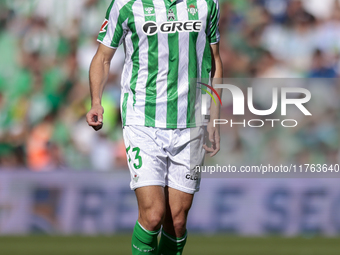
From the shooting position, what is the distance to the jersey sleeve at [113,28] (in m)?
3.43

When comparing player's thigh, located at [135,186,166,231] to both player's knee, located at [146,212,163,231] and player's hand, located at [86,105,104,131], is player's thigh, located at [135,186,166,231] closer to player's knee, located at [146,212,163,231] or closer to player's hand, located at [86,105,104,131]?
player's knee, located at [146,212,163,231]

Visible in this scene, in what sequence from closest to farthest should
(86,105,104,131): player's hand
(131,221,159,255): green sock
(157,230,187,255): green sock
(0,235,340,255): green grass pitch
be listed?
(86,105,104,131): player's hand
(131,221,159,255): green sock
(157,230,187,255): green sock
(0,235,340,255): green grass pitch

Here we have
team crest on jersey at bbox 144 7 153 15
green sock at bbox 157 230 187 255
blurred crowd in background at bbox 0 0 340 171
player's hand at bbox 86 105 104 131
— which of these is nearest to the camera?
player's hand at bbox 86 105 104 131

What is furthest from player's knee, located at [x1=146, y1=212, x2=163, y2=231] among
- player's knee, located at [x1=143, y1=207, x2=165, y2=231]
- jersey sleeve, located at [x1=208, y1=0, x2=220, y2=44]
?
jersey sleeve, located at [x1=208, y1=0, x2=220, y2=44]

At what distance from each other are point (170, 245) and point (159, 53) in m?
1.24

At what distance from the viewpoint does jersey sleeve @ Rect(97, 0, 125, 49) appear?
3.43m

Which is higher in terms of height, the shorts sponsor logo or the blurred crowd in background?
the shorts sponsor logo

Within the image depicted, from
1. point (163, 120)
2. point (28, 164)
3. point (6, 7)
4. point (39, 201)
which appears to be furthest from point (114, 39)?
point (6, 7)

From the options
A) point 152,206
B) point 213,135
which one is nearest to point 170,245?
point 152,206

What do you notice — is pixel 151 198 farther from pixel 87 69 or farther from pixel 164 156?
pixel 87 69

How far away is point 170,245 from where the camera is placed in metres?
3.55

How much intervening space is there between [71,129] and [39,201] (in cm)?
108

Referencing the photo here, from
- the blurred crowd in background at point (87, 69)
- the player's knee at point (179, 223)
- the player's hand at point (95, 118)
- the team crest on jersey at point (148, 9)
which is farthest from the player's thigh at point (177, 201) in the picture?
the blurred crowd in background at point (87, 69)

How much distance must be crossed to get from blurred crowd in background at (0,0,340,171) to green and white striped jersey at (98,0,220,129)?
309 cm
